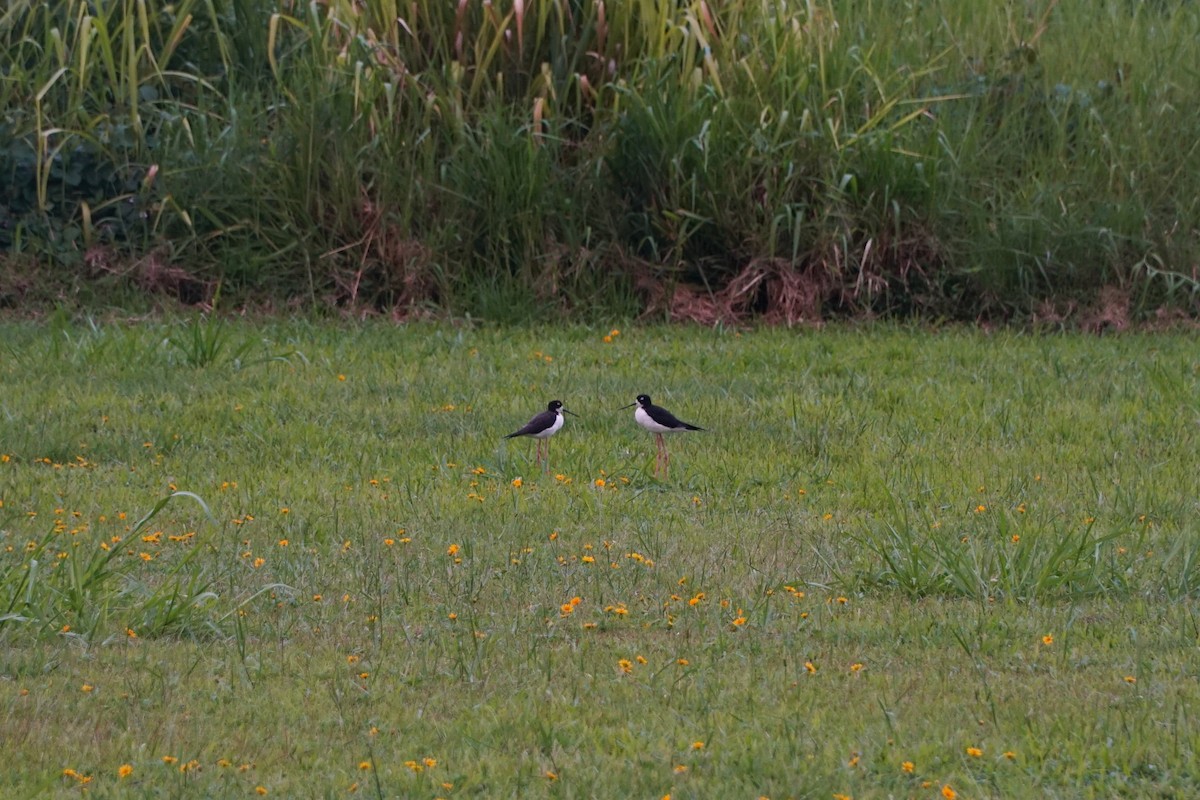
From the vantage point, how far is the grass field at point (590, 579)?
417cm

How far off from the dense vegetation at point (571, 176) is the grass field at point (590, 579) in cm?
154

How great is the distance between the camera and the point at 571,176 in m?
11.0

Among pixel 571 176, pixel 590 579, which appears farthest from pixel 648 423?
pixel 571 176

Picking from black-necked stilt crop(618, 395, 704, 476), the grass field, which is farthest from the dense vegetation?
black-necked stilt crop(618, 395, 704, 476)

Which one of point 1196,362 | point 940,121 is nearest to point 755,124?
point 940,121

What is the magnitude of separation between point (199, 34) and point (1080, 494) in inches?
302

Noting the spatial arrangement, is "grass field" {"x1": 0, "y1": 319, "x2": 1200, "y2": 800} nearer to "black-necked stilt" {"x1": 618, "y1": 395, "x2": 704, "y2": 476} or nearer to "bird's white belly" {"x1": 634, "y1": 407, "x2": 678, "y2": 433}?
"black-necked stilt" {"x1": 618, "y1": 395, "x2": 704, "y2": 476}

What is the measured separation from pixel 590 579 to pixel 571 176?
5.74 meters

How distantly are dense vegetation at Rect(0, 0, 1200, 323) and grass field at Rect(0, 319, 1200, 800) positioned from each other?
5.05 ft

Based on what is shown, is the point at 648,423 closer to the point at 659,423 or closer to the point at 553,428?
the point at 659,423

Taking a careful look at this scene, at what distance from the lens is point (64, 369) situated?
906 centimetres

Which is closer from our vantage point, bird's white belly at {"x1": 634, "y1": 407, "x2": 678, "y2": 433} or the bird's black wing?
the bird's black wing

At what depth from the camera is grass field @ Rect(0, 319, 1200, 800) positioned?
4168 mm

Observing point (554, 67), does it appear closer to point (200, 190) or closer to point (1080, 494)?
point (200, 190)
